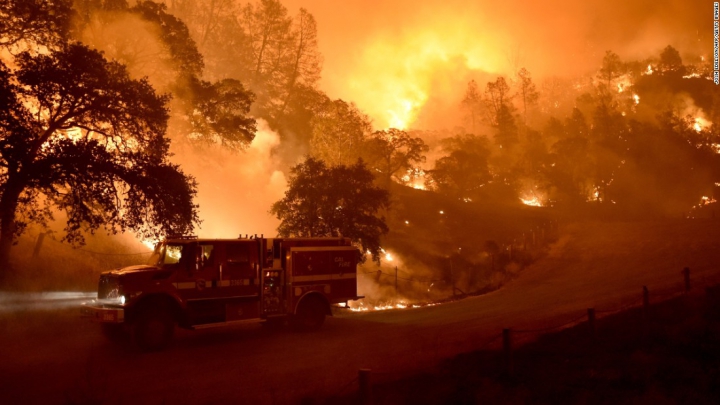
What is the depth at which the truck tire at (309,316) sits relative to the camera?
15.3 meters

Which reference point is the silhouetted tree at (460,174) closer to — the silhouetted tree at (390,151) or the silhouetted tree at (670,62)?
the silhouetted tree at (390,151)

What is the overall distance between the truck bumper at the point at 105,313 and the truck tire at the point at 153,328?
0.44m

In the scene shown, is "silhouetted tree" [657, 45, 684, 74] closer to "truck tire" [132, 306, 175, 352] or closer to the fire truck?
the fire truck

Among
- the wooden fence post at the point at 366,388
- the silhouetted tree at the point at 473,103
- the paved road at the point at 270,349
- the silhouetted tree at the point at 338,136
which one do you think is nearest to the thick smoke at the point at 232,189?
the silhouetted tree at the point at 338,136

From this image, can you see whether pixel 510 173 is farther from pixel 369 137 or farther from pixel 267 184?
pixel 267 184

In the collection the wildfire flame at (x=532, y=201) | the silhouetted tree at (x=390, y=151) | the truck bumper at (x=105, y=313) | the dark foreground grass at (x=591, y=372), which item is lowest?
the dark foreground grass at (x=591, y=372)

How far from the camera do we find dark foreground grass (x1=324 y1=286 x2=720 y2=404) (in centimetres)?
847

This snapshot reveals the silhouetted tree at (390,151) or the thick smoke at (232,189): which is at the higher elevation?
the silhouetted tree at (390,151)

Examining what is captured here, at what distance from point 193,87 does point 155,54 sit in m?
2.65

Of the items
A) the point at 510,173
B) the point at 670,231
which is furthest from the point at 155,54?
the point at 510,173

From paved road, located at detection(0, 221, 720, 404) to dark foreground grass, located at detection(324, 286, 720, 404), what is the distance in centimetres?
79

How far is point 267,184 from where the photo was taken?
43.0 meters

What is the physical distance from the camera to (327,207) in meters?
25.4

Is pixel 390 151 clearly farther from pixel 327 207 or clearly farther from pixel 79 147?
pixel 79 147
